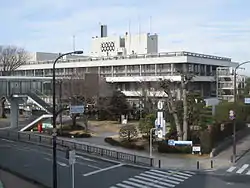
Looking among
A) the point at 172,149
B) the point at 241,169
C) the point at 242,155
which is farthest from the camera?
the point at 242,155

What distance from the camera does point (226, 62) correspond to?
101 metres

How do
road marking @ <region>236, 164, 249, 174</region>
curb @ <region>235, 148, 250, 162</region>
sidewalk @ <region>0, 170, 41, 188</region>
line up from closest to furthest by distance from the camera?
sidewalk @ <region>0, 170, 41, 188</region>
road marking @ <region>236, 164, 249, 174</region>
curb @ <region>235, 148, 250, 162</region>

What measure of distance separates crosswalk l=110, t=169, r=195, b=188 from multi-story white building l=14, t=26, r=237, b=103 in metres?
42.7

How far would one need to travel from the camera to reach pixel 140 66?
89125 millimetres

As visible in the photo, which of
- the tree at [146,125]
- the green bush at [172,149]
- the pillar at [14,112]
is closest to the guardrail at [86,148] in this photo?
the green bush at [172,149]

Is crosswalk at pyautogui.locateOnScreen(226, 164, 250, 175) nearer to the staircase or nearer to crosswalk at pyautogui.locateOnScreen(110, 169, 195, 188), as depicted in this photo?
crosswalk at pyautogui.locateOnScreen(110, 169, 195, 188)

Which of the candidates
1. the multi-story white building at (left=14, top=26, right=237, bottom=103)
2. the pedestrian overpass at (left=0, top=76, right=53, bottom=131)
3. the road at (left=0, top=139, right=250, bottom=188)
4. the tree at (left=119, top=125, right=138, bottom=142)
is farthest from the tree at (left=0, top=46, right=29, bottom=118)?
the road at (left=0, top=139, right=250, bottom=188)

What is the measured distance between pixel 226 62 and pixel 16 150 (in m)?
73.1

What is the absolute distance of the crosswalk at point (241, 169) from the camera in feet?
96.5

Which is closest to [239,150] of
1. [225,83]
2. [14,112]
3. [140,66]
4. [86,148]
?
[86,148]

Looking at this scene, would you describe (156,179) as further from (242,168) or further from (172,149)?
(172,149)

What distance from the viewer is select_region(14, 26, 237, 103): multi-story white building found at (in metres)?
83.1

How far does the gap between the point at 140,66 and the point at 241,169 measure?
59.9 m

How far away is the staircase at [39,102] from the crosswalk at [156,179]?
2615 centimetres
